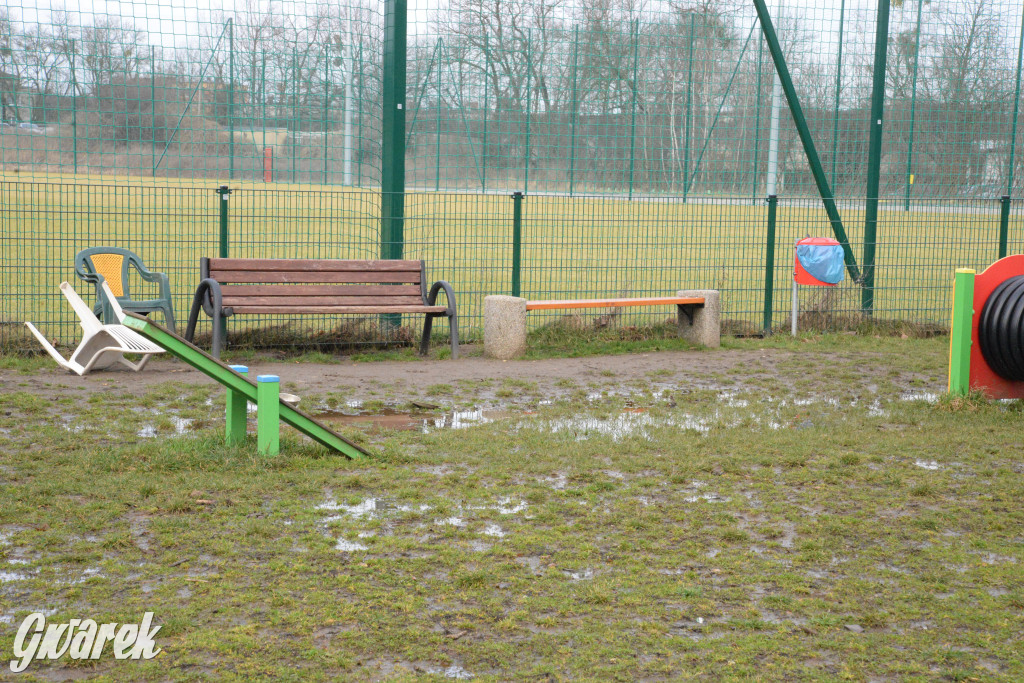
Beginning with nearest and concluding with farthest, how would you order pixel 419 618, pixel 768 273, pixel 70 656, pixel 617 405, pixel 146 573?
1. pixel 70 656
2. pixel 419 618
3. pixel 146 573
4. pixel 617 405
5. pixel 768 273

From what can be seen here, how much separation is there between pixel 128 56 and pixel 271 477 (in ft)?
22.7

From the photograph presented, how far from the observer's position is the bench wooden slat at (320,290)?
9039mm

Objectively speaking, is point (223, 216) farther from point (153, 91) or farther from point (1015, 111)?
point (1015, 111)

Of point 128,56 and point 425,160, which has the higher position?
point 128,56

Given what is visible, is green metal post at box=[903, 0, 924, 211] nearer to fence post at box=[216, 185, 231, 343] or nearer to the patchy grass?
the patchy grass

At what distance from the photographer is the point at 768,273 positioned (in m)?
11.2

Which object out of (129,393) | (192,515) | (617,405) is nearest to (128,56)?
(129,393)

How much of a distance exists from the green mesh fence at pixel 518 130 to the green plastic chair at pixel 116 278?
18.2 inches

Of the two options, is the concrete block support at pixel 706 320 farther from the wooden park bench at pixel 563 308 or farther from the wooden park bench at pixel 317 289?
the wooden park bench at pixel 317 289

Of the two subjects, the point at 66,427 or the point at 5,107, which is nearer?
the point at 66,427

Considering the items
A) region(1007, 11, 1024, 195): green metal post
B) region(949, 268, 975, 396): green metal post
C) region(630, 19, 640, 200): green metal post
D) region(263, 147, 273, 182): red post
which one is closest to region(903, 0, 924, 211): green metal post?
region(1007, 11, 1024, 195): green metal post

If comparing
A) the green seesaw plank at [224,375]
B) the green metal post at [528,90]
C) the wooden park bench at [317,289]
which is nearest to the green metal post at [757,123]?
the green metal post at [528,90]

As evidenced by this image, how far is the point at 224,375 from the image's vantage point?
213 inches

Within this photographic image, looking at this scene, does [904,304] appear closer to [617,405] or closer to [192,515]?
[617,405]
